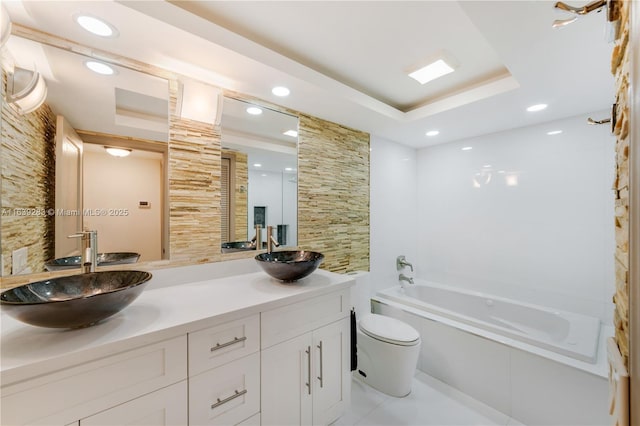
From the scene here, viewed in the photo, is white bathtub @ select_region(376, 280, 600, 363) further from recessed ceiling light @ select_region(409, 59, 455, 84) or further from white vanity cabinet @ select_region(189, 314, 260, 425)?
recessed ceiling light @ select_region(409, 59, 455, 84)

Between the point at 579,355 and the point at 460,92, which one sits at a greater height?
the point at 460,92

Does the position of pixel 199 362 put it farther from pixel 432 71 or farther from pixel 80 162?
pixel 432 71

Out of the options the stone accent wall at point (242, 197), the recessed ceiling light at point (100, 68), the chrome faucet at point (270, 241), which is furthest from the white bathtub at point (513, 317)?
the recessed ceiling light at point (100, 68)

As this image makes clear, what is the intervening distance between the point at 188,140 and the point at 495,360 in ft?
8.69

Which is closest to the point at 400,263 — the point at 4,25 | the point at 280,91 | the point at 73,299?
the point at 280,91

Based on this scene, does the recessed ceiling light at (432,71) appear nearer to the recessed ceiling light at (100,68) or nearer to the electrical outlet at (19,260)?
the recessed ceiling light at (100,68)

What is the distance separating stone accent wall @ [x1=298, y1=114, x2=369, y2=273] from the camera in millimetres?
2191

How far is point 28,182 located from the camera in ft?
3.77

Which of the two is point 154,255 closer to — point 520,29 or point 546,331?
point 520,29

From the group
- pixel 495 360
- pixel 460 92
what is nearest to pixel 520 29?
pixel 460 92

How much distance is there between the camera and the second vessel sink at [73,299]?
79 cm

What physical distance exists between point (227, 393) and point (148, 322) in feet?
1.56

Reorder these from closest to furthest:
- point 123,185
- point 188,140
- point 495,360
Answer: point 123,185, point 188,140, point 495,360

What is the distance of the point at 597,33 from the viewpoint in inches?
47.7
